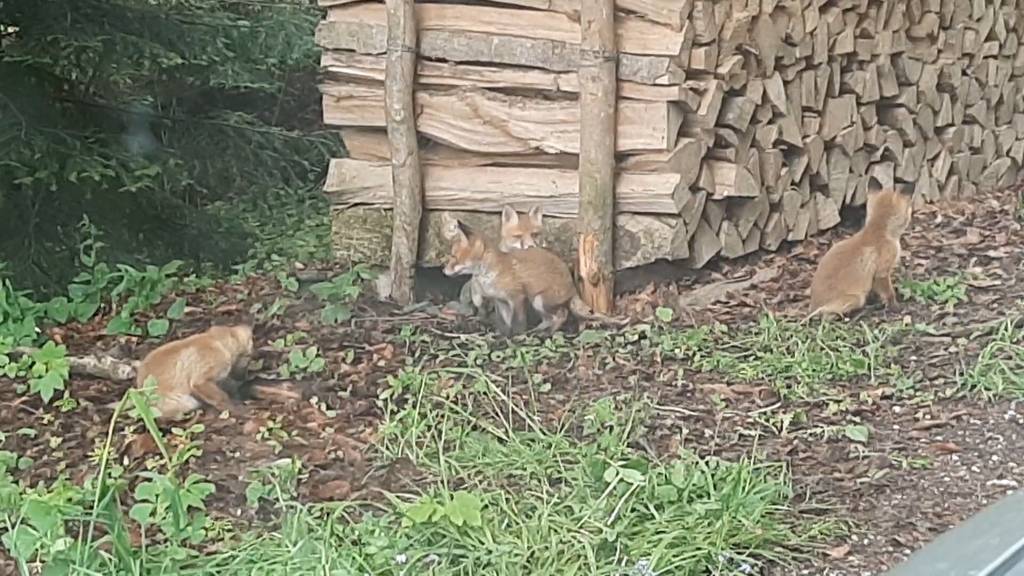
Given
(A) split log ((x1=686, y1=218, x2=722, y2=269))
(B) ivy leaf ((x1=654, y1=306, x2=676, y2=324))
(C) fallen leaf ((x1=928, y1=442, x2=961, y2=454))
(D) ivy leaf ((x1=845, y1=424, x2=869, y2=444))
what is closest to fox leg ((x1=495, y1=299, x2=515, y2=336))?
(B) ivy leaf ((x1=654, y1=306, x2=676, y2=324))

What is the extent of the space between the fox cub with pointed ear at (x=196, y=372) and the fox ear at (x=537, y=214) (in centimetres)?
138

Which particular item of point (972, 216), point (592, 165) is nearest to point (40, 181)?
point (592, 165)

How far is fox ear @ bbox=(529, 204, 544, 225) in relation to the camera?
5160 mm

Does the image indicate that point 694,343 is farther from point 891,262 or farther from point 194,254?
point 194,254

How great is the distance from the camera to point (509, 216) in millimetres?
5188

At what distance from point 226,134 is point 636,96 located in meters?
2.51

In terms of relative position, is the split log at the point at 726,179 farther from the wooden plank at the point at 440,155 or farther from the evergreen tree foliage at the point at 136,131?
the evergreen tree foliage at the point at 136,131

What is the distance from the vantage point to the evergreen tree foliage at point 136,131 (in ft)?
17.7

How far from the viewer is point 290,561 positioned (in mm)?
2961

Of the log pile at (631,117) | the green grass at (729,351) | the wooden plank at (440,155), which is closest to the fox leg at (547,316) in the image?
the green grass at (729,351)

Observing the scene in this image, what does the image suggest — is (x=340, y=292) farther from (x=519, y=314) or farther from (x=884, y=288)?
(x=884, y=288)

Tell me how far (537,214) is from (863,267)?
1220 millimetres

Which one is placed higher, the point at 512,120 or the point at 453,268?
the point at 512,120

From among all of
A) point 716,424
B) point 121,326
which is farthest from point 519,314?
point 121,326
